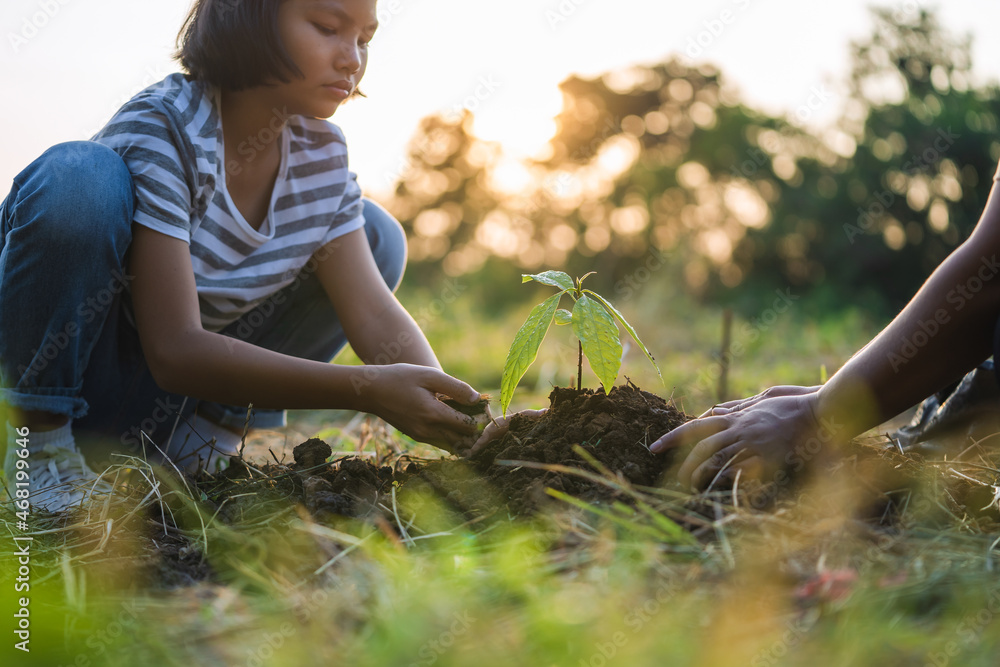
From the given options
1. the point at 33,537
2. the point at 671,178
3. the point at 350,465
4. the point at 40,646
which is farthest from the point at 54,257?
the point at 671,178

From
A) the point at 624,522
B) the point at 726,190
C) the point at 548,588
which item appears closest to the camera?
the point at 548,588

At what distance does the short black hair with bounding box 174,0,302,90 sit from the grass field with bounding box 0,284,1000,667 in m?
1.11

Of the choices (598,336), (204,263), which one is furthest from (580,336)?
(204,263)

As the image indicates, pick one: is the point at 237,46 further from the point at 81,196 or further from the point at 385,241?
the point at 385,241

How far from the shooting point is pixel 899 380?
4.61 ft

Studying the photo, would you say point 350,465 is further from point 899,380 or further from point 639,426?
point 899,380

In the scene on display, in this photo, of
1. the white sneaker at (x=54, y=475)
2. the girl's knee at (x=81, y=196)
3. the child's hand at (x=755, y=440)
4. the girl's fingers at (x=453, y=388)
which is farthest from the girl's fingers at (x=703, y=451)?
the girl's knee at (x=81, y=196)

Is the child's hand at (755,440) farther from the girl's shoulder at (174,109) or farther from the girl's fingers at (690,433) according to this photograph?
the girl's shoulder at (174,109)

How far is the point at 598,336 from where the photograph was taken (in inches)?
58.7

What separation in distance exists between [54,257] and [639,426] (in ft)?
4.61

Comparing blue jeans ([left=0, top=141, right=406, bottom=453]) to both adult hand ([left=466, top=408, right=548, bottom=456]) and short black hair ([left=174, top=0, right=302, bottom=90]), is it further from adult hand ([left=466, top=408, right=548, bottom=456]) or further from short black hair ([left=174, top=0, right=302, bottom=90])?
adult hand ([left=466, top=408, right=548, bottom=456])

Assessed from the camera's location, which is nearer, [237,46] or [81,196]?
[81,196]

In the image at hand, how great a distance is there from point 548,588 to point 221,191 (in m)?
1.42

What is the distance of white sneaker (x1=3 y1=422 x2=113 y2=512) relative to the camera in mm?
1622
